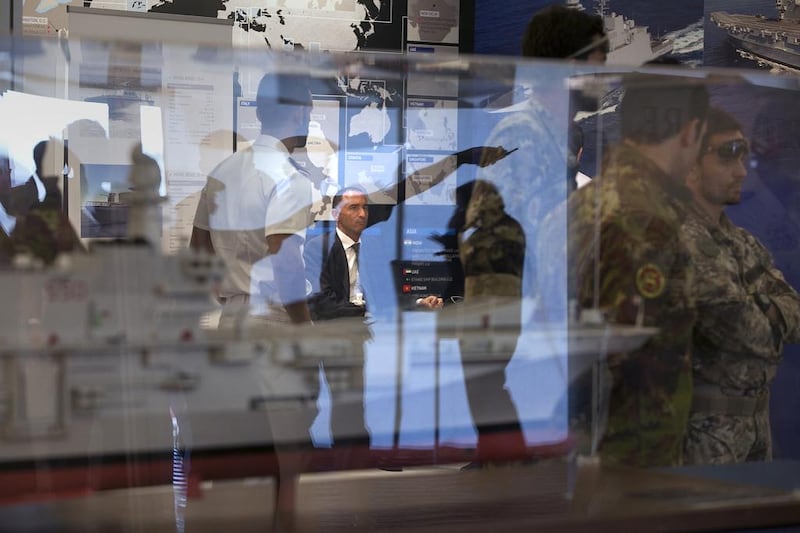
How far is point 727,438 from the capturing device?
1.66 m

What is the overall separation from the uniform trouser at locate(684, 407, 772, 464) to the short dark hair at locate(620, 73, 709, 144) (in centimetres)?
51

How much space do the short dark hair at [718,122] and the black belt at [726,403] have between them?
0.46 m

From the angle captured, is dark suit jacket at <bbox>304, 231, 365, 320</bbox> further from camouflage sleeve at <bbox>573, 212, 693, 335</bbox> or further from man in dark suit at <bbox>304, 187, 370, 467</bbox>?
camouflage sleeve at <bbox>573, 212, 693, 335</bbox>

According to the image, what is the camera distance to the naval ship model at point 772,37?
2844 mm

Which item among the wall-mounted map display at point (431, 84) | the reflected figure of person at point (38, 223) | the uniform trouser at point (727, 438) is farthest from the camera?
the uniform trouser at point (727, 438)

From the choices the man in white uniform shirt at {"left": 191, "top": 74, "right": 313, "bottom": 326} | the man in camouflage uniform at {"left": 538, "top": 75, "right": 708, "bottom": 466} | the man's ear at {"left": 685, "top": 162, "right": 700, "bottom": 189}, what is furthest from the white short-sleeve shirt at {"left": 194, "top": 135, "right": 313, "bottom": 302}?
the man's ear at {"left": 685, "top": 162, "right": 700, "bottom": 189}

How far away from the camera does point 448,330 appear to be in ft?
4.74

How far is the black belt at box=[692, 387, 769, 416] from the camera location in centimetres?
162

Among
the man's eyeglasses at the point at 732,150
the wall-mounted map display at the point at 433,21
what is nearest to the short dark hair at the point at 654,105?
the man's eyeglasses at the point at 732,150

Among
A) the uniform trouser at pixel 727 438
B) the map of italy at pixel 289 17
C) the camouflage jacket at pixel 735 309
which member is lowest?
the uniform trouser at pixel 727 438

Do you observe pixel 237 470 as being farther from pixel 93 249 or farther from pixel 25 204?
pixel 25 204

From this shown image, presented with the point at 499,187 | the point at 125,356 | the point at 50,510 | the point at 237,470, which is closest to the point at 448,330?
the point at 499,187

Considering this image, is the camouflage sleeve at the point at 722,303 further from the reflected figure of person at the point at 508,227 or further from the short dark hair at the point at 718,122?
the reflected figure of person at the point at 508,227

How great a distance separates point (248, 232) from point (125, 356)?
1.13ft
